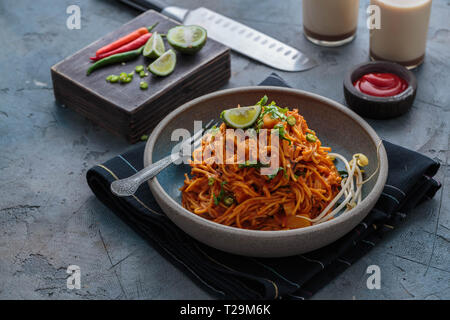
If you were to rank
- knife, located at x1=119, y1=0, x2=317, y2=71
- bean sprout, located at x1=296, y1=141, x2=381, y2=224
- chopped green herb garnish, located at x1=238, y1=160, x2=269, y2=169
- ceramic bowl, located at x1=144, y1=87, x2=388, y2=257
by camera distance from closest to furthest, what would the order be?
ceramic bowl, located at x1=144, y1=87, x2=388, y2=257, chopped green herb garnish, located at x1=238, y1=160, x2=269, y2=169, bean sprout, located at x1=296, y1=141, x2=381, y2=224, knife, located at x1=119, y1=0, x2=317, y2=71

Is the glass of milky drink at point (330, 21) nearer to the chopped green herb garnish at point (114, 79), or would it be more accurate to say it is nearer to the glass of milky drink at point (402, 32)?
the glass of milky drink at point (402, 32)

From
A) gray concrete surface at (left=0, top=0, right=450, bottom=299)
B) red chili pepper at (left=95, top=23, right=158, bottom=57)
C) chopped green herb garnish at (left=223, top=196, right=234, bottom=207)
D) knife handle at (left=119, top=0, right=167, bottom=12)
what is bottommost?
gray concrete surface at (left=0, top=0, right=450, bottom=299)

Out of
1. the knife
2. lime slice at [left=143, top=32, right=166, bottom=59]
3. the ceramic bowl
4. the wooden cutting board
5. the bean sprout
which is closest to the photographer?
the ceramic bowl

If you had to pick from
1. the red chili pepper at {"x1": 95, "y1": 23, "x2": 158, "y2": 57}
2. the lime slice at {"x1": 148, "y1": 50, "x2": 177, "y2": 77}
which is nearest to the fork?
the lime slice at {"x1": 148, "y1": 50, "x2": 177, "y2": 77}

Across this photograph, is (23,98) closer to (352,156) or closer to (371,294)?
(352,156)

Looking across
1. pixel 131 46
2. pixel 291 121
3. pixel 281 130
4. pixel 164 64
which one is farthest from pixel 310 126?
pixel 131 46

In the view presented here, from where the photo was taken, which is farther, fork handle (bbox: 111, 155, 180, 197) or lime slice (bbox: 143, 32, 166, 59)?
lime slice (bbox: 143, 32, 166, 59)

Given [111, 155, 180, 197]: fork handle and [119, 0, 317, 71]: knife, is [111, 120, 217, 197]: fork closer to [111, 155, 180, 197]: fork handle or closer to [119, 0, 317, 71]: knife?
[111, 155, 180, 197]: fork handle
